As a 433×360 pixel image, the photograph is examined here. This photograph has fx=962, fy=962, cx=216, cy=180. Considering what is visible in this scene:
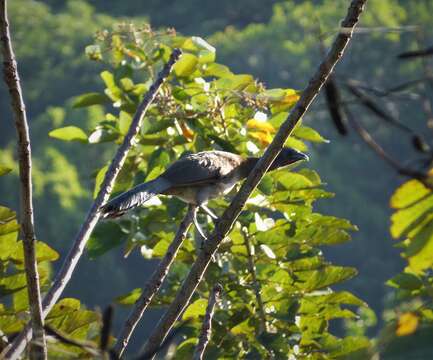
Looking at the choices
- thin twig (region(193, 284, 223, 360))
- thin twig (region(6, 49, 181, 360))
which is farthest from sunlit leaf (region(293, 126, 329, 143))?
thin twig (region(193, 284, 223, 360))

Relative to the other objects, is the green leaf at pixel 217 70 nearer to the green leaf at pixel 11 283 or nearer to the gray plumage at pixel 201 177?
Result: the gray plumage at pixel 201 177

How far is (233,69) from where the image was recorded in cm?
3247

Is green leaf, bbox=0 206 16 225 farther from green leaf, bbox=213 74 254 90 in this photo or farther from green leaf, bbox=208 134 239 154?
green leaf, bbox=213 74 254 90

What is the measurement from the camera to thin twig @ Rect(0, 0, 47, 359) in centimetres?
212

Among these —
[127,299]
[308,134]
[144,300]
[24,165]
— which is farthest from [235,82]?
[24,165]

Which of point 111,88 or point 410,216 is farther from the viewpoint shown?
point 111,88

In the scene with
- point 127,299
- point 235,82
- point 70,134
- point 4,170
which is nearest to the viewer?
point 4,170

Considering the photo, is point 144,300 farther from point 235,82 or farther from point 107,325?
point 235,82

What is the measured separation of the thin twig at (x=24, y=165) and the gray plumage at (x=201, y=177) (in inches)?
58.7

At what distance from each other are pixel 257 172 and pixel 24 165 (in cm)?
78

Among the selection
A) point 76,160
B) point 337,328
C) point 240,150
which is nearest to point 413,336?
point 240,150

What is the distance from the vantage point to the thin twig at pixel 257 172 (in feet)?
8.09

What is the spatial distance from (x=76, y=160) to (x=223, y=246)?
87.2 feet

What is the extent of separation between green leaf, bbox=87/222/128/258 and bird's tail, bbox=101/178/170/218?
24 centimetres
